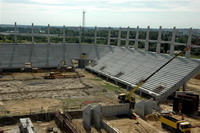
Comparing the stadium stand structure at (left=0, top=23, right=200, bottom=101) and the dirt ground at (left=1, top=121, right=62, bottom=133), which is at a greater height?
the stadium stand structure at (left=0, top=23, right=200, bottom=101)

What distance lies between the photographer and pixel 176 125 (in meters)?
15.2

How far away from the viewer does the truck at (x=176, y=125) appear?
14.8m

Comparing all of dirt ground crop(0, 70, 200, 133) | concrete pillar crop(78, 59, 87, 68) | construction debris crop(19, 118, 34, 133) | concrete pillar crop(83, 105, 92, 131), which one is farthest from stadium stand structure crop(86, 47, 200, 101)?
construction debris crop(19, 118, 34, 133)

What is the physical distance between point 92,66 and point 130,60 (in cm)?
660

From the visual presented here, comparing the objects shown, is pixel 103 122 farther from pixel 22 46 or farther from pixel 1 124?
pixel 22 46

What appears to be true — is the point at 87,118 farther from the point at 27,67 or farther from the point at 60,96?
the point at 27,67

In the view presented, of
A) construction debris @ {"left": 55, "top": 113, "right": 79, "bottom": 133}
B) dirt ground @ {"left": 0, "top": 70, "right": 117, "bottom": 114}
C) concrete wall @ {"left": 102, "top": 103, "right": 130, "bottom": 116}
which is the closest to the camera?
construction debris @ {"left": 55, "top": 113, "right": 79, "bottom": 133}

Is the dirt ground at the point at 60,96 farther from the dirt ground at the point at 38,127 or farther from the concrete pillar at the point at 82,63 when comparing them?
the concrete pillar at the point at 82,63

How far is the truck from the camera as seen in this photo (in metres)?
14.8

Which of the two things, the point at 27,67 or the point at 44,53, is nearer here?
the point at 27,67

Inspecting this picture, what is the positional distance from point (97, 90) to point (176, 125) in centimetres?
1166

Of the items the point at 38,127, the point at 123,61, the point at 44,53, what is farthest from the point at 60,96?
the point at 44,53

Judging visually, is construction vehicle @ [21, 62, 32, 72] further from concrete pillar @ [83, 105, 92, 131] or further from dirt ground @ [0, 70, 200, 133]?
concrete pillar @ [83, 105, 92, 131]

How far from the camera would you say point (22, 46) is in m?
38.6
